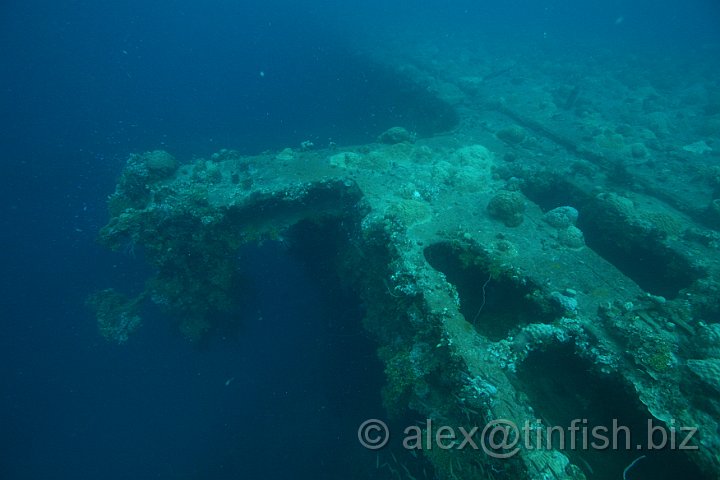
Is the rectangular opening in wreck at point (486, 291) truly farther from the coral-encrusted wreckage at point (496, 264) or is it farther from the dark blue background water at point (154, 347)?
the dark blue background water at point (154, 347)

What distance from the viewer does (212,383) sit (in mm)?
10180

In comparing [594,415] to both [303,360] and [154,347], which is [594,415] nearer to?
[303,360]

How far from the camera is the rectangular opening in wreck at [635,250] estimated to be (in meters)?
8.54

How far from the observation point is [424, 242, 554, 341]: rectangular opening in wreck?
7373mm

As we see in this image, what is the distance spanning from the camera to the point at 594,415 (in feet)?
Result: 20.2

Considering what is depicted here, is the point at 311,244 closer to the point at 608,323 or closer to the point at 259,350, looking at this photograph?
the point at 259,350

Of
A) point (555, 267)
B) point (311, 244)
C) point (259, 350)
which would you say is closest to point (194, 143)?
point (311, 244)

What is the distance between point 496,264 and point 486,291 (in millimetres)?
813

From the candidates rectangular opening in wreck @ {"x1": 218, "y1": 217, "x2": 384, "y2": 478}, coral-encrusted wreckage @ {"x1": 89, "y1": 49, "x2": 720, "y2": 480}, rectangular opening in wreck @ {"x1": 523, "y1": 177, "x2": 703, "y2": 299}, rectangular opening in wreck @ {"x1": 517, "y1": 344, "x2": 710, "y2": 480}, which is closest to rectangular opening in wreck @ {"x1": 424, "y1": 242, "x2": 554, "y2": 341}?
coral-encrusted wreckage @ {"x1": 89, "y1": 49, "x2": 720, "y2": 480}

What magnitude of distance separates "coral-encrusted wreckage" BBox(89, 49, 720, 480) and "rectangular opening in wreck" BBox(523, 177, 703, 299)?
40 mm

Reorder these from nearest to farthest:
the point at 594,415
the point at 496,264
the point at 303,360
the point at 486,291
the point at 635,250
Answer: the point at 594,415
the point at 496,264
the point at 486,291
the point at 635,250
the point at 303,360

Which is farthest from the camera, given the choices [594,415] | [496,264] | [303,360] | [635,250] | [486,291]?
[303,360]

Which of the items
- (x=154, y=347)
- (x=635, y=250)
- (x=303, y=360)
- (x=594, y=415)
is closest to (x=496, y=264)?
(x=594, y=415)

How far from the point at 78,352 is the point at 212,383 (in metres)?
6.13
